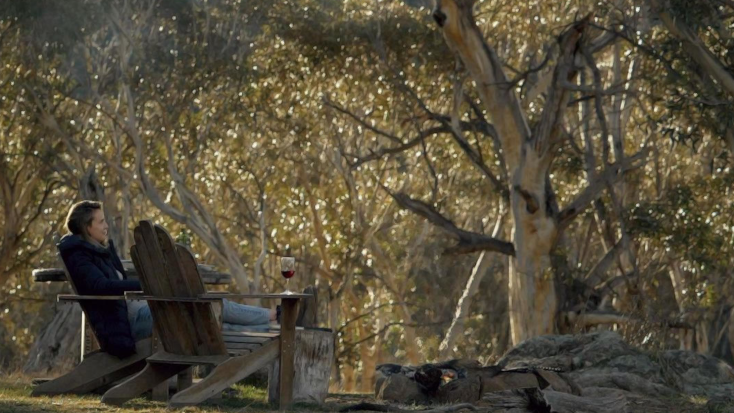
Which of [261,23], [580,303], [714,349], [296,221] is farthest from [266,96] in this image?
[714,349]

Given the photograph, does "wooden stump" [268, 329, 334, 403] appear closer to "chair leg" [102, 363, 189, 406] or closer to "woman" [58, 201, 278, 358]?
"chair leg" [102, 363, 189, 406]

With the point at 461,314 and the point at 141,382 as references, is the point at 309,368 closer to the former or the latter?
the point at 141,382

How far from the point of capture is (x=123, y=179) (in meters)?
24.6

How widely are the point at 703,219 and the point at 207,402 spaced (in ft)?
43.2

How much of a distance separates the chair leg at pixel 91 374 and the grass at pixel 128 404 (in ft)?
→ 0.30

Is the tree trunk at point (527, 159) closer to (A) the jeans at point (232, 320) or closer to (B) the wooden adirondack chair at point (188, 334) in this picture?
(A) the jeans at point (232, 320)

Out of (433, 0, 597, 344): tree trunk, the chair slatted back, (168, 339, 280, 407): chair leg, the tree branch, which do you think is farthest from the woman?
the tree branch

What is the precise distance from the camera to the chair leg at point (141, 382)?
782cm

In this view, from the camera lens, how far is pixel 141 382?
7.95 metres

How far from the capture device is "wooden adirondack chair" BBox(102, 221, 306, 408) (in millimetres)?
7719

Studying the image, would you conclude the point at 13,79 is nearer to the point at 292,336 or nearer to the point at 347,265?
the point at 347,265

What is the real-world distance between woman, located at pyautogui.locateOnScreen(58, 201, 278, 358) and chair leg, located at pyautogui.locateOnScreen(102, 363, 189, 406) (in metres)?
0.36

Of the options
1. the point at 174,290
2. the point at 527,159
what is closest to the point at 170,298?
the point at 174,290

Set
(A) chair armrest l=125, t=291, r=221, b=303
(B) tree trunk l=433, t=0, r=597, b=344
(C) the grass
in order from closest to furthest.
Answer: (C) the grass, (A) chair armrest l=125, t=291, r=221, b=303, (B) tree trunk l=433, t=0, r=597, b=344
